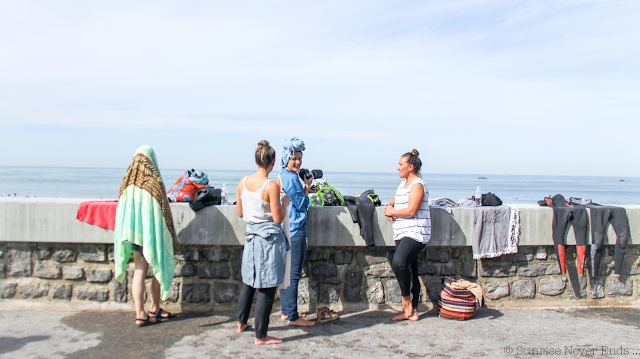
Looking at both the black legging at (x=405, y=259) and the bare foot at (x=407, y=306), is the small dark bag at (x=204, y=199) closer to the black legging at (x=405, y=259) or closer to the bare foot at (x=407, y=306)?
the black legging at (x=405, y=259)

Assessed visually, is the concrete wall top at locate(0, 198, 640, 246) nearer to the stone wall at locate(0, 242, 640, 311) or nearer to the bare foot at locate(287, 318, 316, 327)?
the stone wall at locate(0, 242, 640, 311)

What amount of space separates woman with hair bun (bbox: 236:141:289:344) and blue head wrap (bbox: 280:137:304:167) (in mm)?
493

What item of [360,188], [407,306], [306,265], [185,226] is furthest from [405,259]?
[360,188]

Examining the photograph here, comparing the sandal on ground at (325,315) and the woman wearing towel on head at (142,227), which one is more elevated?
the woman wearing towel on head at (142,227)

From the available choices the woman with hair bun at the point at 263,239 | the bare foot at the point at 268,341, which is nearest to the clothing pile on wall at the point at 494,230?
the woman with hair bun at the point at 263,239

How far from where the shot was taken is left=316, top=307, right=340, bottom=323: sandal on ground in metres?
4.28

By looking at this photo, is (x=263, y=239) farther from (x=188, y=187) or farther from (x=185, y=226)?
(x=188, y=187)

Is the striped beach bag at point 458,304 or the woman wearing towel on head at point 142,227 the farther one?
the striped beach bag at point 458,304

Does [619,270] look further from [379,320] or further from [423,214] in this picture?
[379,320]

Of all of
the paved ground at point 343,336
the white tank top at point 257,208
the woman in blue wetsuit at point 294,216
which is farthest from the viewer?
the woman in blue wetsuit at point 294,216

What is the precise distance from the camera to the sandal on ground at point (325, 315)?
4.28m

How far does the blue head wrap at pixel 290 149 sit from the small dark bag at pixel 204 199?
91cm

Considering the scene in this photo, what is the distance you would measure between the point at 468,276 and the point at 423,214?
43.0 inches

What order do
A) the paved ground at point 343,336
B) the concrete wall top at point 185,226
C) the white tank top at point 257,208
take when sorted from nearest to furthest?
the paved ground at point 343,336 → the white tank top at point 257,208 → the concrete wall top at point 185,226
